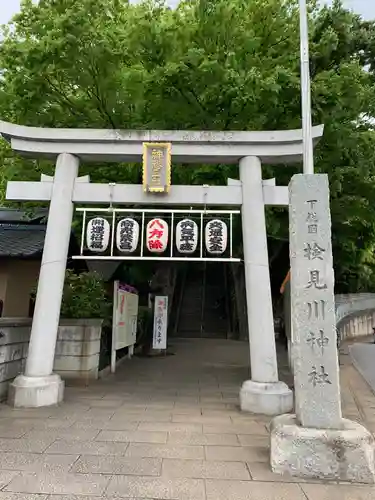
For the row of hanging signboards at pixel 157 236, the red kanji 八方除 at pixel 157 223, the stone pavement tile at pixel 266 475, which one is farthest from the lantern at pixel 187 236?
the stone pavement tile at pixel 266 475

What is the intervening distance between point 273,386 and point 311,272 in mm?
2996

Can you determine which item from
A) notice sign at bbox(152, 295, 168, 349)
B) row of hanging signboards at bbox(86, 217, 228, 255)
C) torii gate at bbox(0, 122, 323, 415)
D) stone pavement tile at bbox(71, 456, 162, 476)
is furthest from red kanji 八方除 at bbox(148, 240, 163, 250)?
notice sign at bbox(152, 295, 168, 349)

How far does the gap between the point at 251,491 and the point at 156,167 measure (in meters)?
5.59

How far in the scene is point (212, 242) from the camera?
299 inches

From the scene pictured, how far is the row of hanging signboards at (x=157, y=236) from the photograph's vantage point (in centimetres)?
761

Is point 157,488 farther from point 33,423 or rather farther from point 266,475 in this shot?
point 33,423

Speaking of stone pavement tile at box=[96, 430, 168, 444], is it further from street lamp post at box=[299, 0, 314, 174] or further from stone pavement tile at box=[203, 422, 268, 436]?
street lamp post at box=[299, 0, 314, 174]

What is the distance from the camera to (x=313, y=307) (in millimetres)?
4848

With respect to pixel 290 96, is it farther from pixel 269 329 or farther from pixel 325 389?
pixel 325 389

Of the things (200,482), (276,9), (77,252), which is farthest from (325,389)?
(77,252)

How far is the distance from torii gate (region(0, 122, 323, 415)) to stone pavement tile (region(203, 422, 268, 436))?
1.07 metres

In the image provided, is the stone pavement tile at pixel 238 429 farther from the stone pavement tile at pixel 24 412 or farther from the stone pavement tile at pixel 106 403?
the stone pavement tile at pixel 24 412

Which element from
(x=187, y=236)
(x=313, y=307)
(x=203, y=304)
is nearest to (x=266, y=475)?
(x=313, y=307)

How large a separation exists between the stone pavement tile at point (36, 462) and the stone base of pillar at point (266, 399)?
337 centimetres
